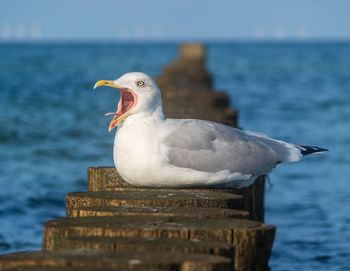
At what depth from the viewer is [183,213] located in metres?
4.58

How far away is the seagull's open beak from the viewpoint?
5832 mm

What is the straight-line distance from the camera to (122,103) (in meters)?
6.09

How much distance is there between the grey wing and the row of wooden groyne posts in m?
0.25

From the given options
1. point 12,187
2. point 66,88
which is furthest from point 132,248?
point 66,88

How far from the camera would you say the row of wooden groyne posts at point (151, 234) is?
3.55 m

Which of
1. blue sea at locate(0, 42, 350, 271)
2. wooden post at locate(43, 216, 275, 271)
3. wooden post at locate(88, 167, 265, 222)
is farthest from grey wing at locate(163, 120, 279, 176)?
blue sea at locate(0, 42, 350, 271)

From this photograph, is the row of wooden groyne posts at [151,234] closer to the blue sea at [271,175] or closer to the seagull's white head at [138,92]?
the seagull's white head at [138,92]

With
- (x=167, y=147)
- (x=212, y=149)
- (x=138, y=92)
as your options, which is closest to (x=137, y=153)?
(x=167, y=147)

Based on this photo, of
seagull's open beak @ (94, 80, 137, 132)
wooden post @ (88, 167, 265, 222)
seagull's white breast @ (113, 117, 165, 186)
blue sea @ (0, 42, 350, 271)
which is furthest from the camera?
blue sea @ (0, 42, 350, 271)

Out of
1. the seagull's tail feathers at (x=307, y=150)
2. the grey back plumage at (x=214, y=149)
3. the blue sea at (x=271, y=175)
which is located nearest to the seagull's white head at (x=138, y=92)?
the grey back plumage at (x=214, y=149)

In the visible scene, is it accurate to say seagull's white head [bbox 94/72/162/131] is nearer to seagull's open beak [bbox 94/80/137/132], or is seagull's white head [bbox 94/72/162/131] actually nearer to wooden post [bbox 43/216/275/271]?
seagull's open beak [bbox 94/80/137/132]

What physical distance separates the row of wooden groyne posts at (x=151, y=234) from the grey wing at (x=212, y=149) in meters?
0.25

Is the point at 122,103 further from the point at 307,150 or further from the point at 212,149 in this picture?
the point at 307,150

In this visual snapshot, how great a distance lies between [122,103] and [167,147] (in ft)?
1.34
